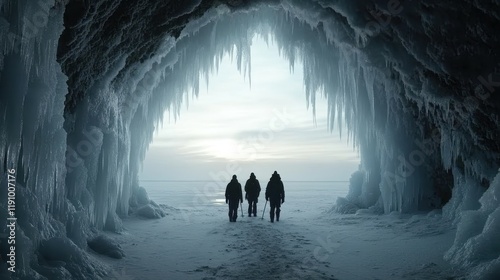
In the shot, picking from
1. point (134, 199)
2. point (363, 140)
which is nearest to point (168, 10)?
point (134, 199)

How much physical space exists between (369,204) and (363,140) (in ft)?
9.69

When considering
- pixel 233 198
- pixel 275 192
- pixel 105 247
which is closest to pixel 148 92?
pixel 233 198

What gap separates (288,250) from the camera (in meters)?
6.79

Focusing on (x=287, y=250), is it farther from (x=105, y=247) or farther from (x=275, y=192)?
(x=275, y=192)

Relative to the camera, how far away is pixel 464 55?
19.0ft

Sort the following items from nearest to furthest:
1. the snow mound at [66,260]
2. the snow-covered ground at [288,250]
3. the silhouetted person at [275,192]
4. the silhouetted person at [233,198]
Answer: the snow mound at [66,260] < the snow-covered ground at [288,250] < the silhouetted person at [233,198] < the silhouetted person at [275,192]

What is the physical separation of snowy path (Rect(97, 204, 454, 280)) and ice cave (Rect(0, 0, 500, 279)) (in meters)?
0.41

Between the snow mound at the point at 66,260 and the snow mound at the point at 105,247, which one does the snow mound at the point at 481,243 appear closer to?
the snow mound at the point at 66,260

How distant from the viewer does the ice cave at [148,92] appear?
13.9 feet

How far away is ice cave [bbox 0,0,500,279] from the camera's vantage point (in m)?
4.23

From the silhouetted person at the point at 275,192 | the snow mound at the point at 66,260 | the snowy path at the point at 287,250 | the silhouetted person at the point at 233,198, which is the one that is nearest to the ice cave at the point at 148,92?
the snow mound at the point at 66,260

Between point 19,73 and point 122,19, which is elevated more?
point 122,19

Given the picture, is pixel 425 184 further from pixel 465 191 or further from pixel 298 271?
pixel 298 271

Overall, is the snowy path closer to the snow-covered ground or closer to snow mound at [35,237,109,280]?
the snow-covered ground
